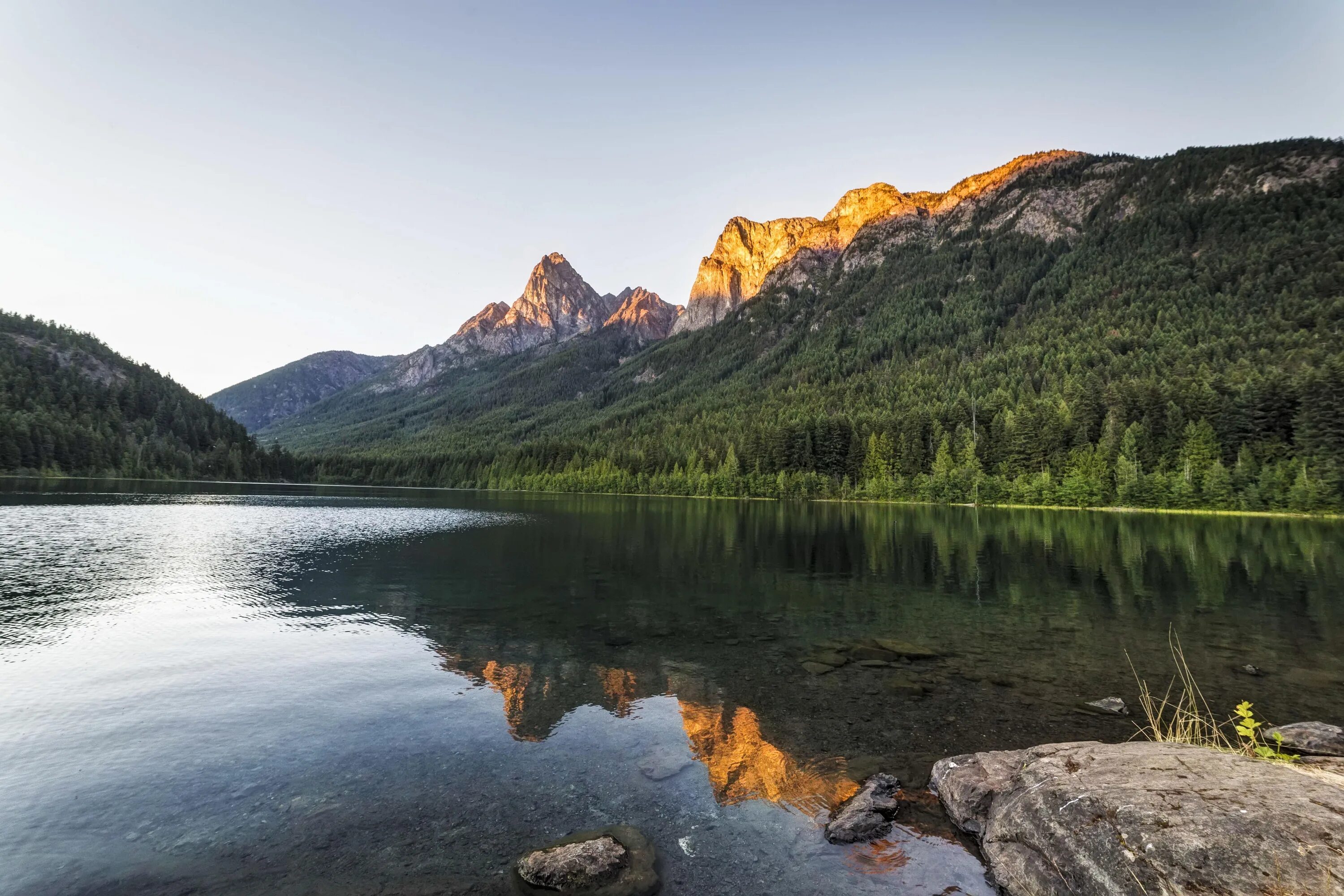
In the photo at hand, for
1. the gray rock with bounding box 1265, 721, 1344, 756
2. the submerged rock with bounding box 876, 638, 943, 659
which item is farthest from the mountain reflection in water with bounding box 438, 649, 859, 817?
the gray rock with bounding box 1265, 721, 1344, 756

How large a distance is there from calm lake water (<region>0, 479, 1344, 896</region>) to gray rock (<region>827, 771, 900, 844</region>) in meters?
0.31

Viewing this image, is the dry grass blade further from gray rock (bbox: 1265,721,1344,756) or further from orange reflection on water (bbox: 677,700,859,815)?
orange reflection on water (bbox: 677,700,859,815)

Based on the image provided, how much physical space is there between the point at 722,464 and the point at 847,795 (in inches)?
6406

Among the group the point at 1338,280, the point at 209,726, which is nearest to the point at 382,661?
the point at 209,726

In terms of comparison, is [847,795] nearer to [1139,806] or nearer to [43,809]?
[1139,806]

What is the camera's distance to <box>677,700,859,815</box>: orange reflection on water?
13.0 meters

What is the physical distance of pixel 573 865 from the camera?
394 inches

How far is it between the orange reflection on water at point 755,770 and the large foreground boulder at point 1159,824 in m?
2.71

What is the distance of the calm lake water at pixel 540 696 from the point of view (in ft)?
35.7

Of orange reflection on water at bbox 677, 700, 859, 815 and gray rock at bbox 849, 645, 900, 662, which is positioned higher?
orange reflection on water at bbox 677, 700, 859, 815

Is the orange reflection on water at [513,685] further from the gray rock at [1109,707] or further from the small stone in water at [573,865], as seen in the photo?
the gray rock at [1109,707]

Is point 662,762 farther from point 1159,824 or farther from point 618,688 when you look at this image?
point 1159,824

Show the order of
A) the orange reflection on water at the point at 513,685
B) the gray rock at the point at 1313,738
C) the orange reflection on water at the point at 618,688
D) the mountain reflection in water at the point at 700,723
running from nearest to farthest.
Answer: the mountain reflection in water at the point at 700,723 → the gray rock at the point at 1313,738 → the orange reflection on water at the point at 513,685 → the orange reflection on water at the point at 618,688

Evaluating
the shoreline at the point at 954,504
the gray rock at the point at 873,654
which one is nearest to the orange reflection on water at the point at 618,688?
the gray rock at the point at 873,654
